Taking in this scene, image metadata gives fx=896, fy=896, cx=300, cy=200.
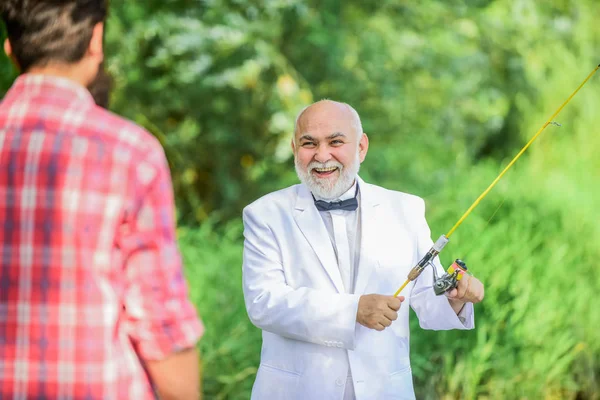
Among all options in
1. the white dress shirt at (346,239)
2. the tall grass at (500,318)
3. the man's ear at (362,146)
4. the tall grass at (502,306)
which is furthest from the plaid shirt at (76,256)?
the tall grass at (500,318)

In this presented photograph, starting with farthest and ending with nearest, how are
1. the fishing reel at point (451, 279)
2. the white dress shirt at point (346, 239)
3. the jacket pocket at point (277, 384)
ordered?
1. the white dress shirt at point (346, 239)
2. the jacket pocket at point (277, 384)
3. the fishing reel at point (451, 279)

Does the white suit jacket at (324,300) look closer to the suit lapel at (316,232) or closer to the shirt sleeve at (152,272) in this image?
the suit lapel at (316,232)

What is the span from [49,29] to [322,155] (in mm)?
1521

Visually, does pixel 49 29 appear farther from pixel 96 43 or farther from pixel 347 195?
pixel 347 195

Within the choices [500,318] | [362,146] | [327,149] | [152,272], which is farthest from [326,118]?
[500,318]

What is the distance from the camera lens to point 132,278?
190 cm

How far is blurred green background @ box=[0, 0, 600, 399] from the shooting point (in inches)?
214

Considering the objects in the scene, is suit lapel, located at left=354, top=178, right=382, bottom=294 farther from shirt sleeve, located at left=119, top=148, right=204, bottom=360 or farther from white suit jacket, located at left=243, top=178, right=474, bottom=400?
shirt sleeve, located at left=119, top=148, right=204, bottom=360

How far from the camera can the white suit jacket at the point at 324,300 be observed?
122 inches

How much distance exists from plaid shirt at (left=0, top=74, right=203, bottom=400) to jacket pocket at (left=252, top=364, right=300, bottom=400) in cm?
134

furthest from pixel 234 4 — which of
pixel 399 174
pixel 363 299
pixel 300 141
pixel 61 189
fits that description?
pixel 61 189

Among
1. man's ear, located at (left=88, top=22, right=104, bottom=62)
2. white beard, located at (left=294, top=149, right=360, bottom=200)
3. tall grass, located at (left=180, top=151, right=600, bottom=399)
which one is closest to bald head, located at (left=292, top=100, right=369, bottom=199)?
white beard, located at (left=294, top=149, right=360, bottom=200)

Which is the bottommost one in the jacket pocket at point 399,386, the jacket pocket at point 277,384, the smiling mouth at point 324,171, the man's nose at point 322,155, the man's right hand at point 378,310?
the jacket pocket at point 277,384

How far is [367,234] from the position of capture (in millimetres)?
3314
